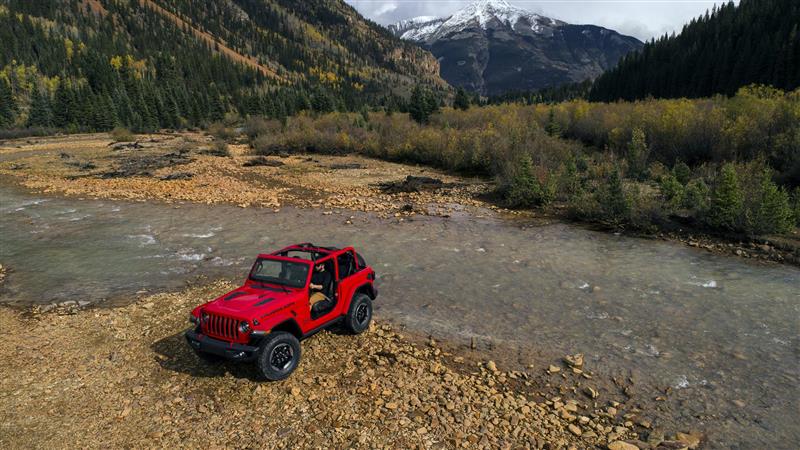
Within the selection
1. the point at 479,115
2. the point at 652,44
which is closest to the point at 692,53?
the point at 652,44

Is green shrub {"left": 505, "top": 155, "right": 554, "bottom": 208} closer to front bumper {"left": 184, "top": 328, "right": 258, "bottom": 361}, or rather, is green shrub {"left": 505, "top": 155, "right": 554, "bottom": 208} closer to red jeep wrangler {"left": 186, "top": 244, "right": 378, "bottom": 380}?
red jeep wrangler {"left": 186, "top": 244, "right": 378, "bottom": 380}

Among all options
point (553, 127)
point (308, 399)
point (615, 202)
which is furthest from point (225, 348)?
point (553, 127)

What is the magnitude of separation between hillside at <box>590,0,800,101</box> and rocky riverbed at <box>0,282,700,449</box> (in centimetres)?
8164

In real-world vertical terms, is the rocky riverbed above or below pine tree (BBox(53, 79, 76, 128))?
below

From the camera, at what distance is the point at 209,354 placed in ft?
24.0

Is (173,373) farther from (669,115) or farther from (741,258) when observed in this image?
(669,115)

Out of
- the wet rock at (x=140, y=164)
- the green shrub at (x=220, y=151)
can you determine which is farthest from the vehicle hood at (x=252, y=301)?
the green shrub at (x=220, y=151)

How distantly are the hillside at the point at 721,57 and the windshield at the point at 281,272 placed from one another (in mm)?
83233

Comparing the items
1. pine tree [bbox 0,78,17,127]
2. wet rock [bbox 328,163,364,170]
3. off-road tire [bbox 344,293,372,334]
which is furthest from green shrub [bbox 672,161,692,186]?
pine tree [bbox 0,78,17,127]

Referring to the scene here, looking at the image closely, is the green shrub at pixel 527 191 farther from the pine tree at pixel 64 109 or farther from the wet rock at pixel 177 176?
the pine tree at pixel 64 109

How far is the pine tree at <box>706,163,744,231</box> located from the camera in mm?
15516

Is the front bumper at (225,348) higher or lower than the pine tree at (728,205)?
lower

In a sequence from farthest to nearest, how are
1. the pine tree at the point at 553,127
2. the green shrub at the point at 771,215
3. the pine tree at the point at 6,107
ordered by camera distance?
the pine tree at the point at 6,107, the pine tree at the point at 553,127, the green shrub at the point at 771,215

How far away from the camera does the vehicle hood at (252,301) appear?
6.84 meters
